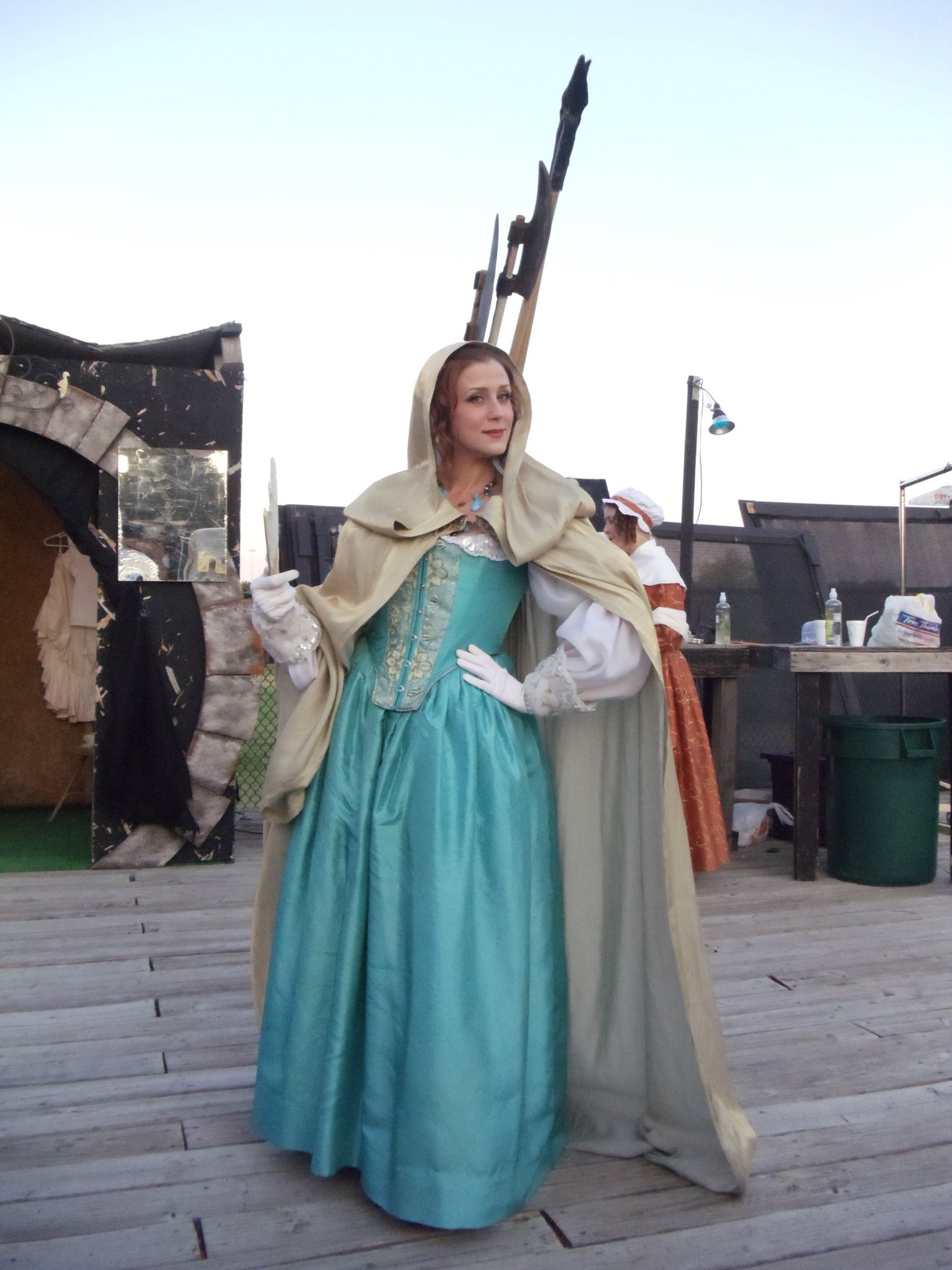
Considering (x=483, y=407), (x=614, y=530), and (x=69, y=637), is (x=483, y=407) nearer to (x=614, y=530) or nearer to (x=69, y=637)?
(x=614, y=530)

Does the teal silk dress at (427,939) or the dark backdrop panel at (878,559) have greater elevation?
the dark backdrop panel at (878,559)

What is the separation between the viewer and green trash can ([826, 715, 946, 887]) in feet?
14.6

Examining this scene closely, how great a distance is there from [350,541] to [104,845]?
2997mm

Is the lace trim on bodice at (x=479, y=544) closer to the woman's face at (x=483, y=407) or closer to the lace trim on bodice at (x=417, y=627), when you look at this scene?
the lace trim on bodice at (x=417, y=627)

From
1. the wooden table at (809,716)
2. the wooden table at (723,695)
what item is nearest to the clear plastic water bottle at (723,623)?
the wooden table at (723,695)

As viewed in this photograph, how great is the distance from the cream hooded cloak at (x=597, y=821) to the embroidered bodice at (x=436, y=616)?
5 centimetres

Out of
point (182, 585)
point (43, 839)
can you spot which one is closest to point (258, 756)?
point (43, 839)

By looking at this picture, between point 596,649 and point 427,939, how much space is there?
1.98ft

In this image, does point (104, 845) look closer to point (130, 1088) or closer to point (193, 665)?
point (193, 665)

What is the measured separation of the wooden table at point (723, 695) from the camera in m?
5.05

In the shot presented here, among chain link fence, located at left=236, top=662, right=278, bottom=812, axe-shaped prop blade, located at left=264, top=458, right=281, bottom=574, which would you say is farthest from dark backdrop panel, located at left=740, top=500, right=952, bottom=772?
axe-shaped prop blade, located at left=264, top=458, right=281, bottom=574

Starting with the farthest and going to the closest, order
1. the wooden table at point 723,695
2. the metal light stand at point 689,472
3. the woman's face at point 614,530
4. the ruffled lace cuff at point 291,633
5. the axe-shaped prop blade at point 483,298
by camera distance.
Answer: the metal light stand at point 689,472 → the wooden table at point 723,695 → the woman's face at point 614,530 → the axe-shaped prop blade at point 483,298 → the ruffled lace cuff at point 291,633

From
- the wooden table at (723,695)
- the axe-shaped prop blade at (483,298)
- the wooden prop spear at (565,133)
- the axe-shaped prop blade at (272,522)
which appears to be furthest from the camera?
the wooden table at (723,695)

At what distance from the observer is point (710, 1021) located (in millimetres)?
2023
